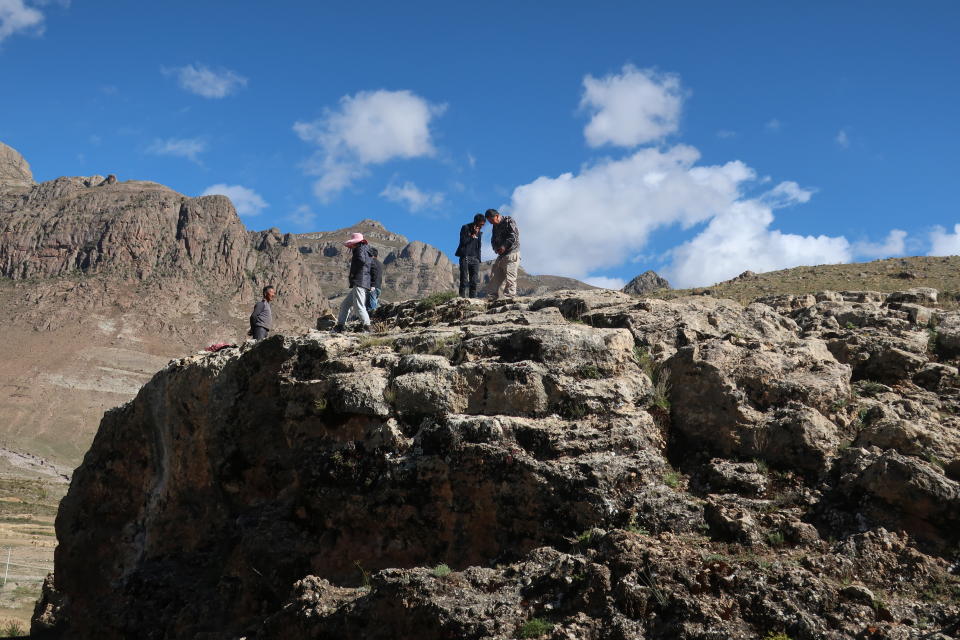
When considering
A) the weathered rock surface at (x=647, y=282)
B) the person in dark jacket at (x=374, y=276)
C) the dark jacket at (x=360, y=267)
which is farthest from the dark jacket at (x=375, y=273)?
the weathered rock surface at (x=647, y=282)

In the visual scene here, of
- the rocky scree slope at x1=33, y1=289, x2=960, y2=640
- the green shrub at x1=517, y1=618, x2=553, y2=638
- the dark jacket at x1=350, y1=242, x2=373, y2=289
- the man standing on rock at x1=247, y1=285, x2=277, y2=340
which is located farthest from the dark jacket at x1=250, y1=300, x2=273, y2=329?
the green shrub at x1=517, y1=618, x2=553, y2=638

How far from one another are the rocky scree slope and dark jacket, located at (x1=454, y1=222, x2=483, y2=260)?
4045 mm

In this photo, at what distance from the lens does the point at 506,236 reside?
1446 centimetres

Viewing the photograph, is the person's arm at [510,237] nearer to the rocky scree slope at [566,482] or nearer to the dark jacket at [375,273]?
the dark jacket at [375,273]

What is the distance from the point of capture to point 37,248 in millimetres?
174875

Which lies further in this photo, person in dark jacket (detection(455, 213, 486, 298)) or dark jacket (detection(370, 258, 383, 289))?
person in dark jacket (detection(455, 213, 486, 298))

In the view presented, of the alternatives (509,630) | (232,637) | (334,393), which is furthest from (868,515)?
(232,637)

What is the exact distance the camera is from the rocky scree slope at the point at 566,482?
247 inches

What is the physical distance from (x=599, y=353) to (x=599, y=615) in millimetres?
3494

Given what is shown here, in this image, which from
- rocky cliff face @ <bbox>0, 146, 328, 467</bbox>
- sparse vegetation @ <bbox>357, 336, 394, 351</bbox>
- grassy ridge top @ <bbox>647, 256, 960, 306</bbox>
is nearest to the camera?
sparse vegetation @ <bbox>357, 336, 394, 351</bbox>

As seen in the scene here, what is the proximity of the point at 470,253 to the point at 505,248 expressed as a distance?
1.49 m

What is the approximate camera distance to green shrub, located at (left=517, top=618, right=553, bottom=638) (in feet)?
19.9

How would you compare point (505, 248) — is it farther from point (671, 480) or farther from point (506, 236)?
point (671, 480)

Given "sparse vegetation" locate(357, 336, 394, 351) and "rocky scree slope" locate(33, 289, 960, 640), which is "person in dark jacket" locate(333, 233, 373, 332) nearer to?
"rocky scree slope" locate(33, 289, 960, 640)
